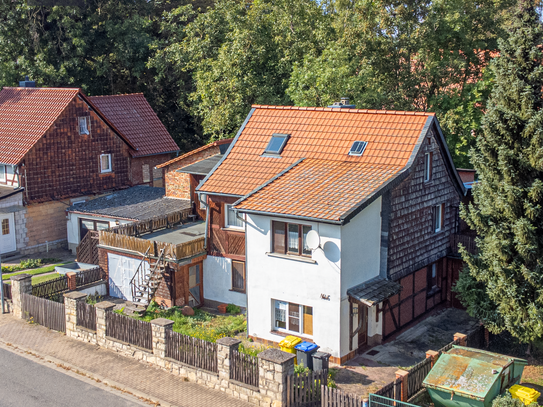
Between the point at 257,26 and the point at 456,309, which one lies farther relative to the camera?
the point at 257,26

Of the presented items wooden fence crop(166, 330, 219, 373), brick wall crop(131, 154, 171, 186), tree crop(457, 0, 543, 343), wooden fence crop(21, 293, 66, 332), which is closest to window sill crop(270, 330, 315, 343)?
wooden fence crop(166, 330, 219, 373)

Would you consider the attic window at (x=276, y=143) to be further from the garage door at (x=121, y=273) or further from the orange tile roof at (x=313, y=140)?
the garage door at (x=121, y=273)

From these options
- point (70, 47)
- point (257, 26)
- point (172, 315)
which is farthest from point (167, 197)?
point (70, 47)

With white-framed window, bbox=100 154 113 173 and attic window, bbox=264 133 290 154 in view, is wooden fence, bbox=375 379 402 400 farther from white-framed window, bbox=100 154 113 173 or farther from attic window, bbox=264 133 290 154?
white-framed window, bbox=100 154 113 173

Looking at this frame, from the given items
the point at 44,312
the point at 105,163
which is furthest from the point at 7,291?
the point at 105,163

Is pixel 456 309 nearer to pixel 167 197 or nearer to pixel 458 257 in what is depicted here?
pixel 458 257

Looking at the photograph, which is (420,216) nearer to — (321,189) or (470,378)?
(321,189)

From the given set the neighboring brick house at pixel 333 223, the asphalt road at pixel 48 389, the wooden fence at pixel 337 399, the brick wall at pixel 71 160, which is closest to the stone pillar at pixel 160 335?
the asphalt road at pixel 48 389
